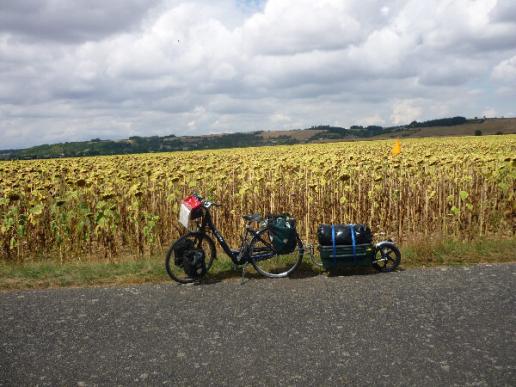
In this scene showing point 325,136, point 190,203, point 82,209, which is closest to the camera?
point 190,203

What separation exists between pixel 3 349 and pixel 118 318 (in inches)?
48.0

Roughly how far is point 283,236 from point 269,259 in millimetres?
606

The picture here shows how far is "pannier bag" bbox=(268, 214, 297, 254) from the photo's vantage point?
6.95 meters

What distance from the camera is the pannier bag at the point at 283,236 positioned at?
6.95m

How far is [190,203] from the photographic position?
Answer: 6832 mm

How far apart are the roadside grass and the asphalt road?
0.51 metres

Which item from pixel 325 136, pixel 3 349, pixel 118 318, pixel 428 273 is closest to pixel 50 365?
pixel 3 349

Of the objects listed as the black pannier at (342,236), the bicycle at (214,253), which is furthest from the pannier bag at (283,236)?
the black pannier at (342,236)

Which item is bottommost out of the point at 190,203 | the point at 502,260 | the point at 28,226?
the point at 502,260

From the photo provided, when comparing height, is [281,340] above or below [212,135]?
below

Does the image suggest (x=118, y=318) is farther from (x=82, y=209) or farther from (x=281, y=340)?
(x=82, y=209)

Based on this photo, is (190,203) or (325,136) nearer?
(190,203)

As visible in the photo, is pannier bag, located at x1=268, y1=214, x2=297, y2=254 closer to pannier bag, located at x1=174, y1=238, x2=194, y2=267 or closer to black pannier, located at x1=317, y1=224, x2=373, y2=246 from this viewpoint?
black pannier, located at x1=317, y1=224, x2=373, y2=246

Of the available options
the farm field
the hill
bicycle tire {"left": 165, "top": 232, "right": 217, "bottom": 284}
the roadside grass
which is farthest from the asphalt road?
the hill
